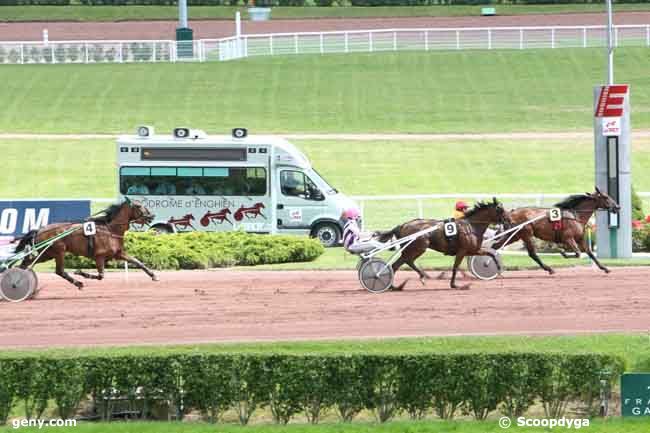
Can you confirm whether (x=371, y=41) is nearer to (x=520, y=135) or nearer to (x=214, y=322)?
(x=520, y=135)

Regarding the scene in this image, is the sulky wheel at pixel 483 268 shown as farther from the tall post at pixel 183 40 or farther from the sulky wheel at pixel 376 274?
the tall post at pixel 183 40

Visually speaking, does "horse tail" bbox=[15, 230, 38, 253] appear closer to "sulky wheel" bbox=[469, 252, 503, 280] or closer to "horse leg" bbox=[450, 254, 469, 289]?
"horse leg" bbox=[450, 254, 469, 289]

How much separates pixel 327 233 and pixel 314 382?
50.8 ft

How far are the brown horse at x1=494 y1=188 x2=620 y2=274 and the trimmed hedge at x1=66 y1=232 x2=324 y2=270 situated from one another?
4571 millimetres

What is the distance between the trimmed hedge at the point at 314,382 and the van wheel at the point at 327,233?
15211mm

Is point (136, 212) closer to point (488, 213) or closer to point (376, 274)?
point (376, 274)

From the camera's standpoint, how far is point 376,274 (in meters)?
19.2

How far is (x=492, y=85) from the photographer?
47344 mm

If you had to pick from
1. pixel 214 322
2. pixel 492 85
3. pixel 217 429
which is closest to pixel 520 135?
pixel 492 85

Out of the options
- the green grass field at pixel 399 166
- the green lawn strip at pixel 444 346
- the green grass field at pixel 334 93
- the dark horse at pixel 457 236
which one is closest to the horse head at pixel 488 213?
the dark horse at pixel 457 236

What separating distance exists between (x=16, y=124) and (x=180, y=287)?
2348 cm

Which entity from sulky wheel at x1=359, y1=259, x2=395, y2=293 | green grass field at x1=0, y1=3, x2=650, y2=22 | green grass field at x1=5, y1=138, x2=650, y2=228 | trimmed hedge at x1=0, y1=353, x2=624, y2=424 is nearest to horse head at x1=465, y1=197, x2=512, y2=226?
sulky wheel at x1=359, y1=259, x2=395, y2=293

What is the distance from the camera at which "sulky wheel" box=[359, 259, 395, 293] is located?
757 inches

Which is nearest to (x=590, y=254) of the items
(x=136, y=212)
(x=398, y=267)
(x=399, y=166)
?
(x=398, y=267)
